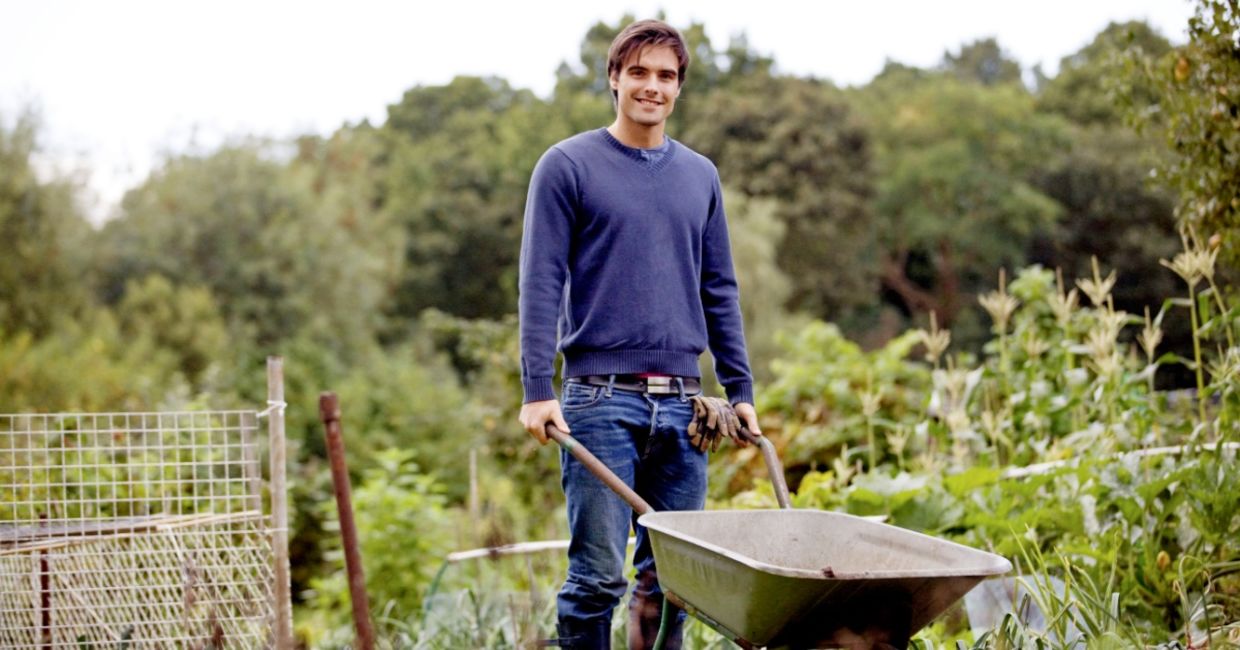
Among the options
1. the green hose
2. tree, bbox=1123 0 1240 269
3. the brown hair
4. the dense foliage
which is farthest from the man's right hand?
tree, bbox=1123 0 1240 269

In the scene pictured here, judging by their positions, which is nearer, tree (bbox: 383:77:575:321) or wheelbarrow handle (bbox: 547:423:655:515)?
wheelbarrow handle (bbox: 547:423:655:515)

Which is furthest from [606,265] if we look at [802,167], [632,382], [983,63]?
[983,63]

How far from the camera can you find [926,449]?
15.9ft

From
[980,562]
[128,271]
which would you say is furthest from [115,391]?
[980,562]

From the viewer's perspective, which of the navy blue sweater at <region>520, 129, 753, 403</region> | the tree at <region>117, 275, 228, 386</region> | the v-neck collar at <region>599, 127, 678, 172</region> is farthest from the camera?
the tree at <region>117, 275, 228, 386</region>

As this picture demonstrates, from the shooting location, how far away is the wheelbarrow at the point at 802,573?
6.00 feet

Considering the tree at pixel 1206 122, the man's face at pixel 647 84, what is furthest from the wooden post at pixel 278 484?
the tree at pixel 1206 122

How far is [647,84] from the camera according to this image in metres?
2.56

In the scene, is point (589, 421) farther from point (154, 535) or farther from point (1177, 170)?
point (1177, 170)

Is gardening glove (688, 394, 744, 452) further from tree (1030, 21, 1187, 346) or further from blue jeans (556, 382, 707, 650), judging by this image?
tree (1030, 21, 1187, 346)

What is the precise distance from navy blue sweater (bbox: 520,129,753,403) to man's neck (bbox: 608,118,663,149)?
0.02m

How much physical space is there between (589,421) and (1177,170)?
2.51 meters

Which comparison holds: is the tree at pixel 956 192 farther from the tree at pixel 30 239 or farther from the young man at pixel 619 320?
the young man at pixel 619 320

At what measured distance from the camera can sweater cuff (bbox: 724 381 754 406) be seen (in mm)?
2744
